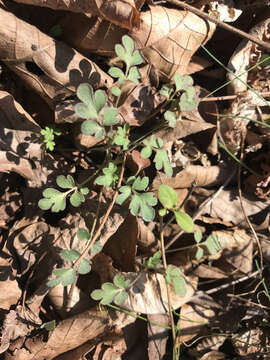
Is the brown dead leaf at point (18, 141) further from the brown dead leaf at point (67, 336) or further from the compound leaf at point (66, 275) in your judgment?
the brown dead leaf at point (67, 336)

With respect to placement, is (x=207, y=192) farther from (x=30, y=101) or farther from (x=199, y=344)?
(x=30, y=101)

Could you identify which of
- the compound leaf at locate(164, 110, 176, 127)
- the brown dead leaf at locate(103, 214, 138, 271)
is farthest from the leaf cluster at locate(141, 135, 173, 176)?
the brown dead leaf at locate(103, 214, 138, 271)

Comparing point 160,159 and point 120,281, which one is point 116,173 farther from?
point 120,281

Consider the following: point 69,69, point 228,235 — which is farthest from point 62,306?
point 69,69

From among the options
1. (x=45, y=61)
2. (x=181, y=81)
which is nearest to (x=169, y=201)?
(x=181, y=81)

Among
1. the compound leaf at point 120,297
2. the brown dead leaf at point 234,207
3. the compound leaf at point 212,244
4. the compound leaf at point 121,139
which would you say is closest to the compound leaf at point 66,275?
the compound leaf at point 120,297

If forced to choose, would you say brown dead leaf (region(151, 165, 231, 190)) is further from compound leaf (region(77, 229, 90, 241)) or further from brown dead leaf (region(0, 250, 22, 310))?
brown dead leaf (region(0, 250, 22, 310))
